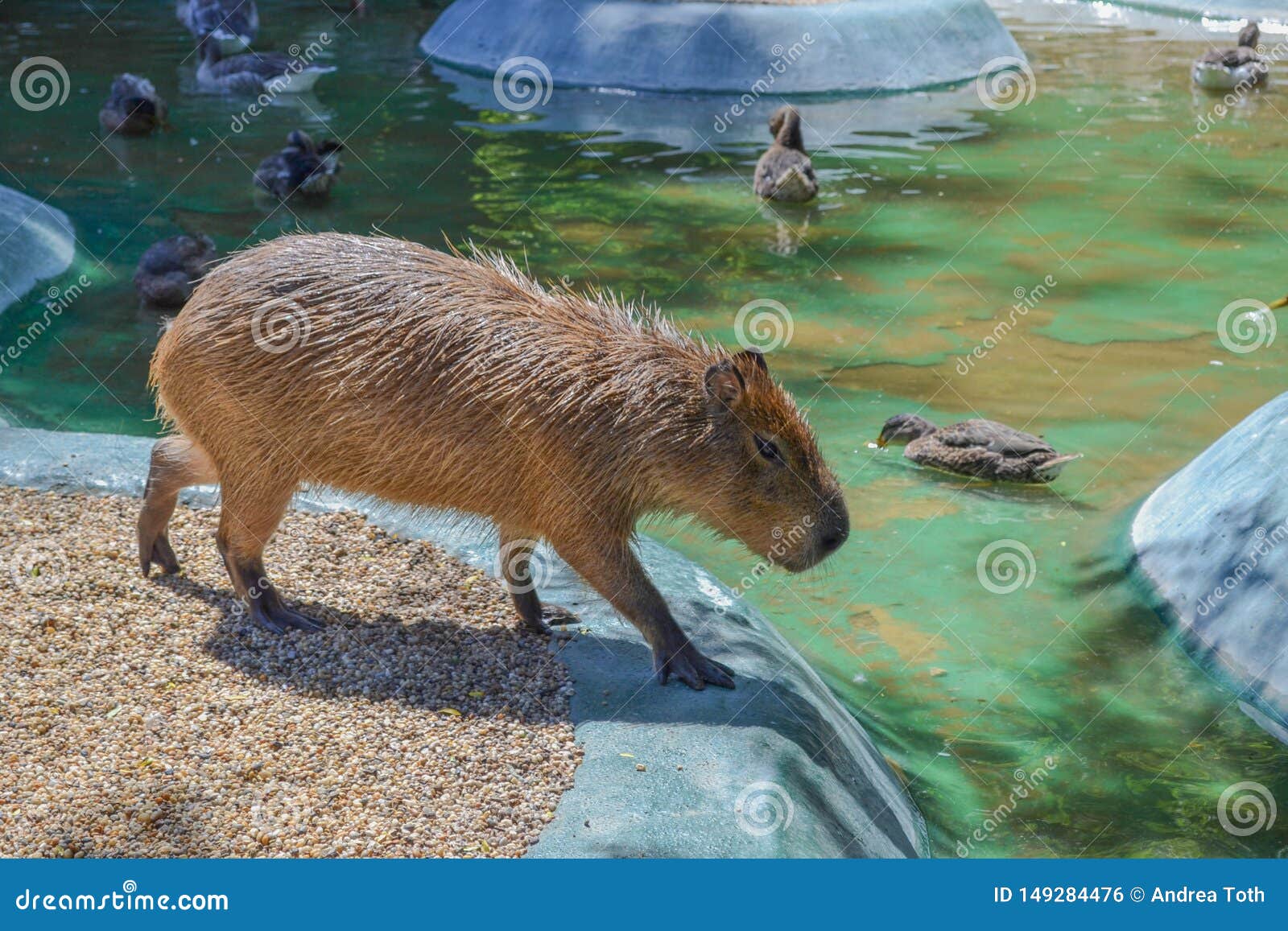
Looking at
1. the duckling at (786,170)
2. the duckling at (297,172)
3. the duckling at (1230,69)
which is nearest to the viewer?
the duckling at (297,172)

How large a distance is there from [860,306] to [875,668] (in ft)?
15.2

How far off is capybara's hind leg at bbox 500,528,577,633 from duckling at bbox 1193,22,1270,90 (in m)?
14.1

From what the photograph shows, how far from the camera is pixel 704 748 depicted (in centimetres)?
449

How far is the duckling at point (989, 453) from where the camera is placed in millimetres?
7781

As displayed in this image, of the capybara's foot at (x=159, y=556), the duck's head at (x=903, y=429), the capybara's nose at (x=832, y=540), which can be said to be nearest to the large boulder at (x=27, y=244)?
the capybara's foot at (x=159, y=556)

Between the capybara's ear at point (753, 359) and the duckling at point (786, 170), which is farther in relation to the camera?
the duckling at point (786, 170)

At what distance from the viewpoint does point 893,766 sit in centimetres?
565

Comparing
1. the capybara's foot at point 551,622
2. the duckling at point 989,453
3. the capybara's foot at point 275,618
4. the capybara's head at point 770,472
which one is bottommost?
the duckling at point 989,453

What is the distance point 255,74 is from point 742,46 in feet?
19.1

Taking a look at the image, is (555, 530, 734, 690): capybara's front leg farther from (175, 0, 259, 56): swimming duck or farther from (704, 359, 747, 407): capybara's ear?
(175, 0, 259, 56): swimming duck

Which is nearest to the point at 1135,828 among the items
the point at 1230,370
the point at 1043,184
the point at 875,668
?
the point at 875,668

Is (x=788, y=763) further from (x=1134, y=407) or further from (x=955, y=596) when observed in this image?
(x=1134, y=407)

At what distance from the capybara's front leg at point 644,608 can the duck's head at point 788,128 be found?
8370 millimetres

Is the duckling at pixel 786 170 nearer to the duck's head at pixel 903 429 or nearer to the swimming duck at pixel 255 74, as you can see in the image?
the duck's head at pixel 903 429
